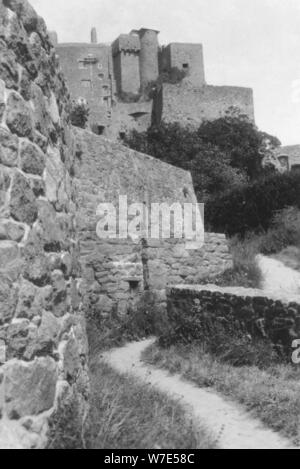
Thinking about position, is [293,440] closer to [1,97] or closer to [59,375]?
[59,375]

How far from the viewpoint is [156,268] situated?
31.9 ft

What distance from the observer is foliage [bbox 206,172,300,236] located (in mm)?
17875

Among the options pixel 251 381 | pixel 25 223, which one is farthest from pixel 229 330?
pixel 25 223

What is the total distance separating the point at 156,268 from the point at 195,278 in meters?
1.24

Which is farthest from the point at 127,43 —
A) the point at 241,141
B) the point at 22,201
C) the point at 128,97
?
the point at 22,201

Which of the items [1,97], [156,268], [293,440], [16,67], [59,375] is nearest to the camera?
[1,97]

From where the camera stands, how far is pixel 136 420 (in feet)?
12.5

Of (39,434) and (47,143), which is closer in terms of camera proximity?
(39,434)

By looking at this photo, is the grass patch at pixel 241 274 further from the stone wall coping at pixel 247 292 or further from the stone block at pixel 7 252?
the stone block at pixel 7 252

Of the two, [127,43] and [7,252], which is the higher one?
[127,43]

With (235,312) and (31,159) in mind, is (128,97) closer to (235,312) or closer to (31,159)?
(235,312)

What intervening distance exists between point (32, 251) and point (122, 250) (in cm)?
626

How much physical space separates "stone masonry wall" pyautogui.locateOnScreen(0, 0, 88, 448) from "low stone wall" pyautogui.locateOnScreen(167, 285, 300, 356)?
10.4 ft

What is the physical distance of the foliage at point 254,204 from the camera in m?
17.9
